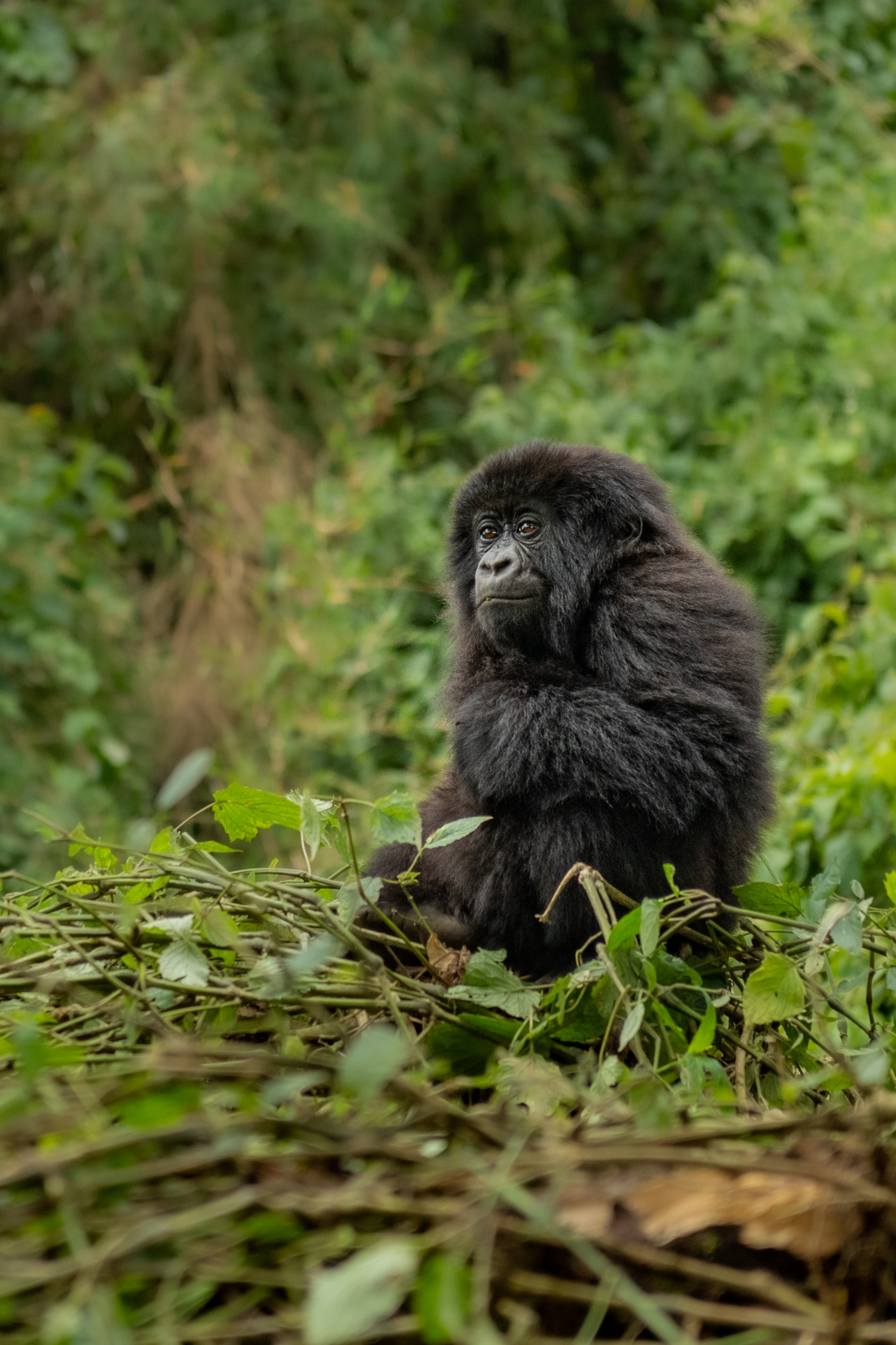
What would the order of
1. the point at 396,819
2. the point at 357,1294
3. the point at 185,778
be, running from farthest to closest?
the point at 396,819
the point at 185,778
the point at 357,1294

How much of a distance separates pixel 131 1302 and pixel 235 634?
5.28 m

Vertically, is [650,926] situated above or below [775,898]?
above

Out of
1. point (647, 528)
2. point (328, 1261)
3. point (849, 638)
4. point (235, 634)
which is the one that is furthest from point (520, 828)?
point (235, 634)

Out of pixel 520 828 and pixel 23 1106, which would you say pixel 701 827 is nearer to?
pixel 520 828

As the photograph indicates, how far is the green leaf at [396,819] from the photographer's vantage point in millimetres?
1899

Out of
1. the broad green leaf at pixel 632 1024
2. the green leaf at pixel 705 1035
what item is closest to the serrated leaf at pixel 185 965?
the broad green leaf at pixel 632 1024

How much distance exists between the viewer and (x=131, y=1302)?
3.66 ft

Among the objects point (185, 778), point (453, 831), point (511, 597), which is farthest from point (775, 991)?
point (511, 597)

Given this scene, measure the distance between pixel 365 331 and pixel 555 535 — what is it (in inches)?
162

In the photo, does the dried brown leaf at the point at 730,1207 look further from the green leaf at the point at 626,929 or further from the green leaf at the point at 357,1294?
the green leaf at the point at 626,929

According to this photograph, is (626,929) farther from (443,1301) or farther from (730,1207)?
(443,1301)

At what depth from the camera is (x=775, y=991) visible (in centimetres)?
176

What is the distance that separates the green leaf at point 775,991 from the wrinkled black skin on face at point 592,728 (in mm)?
661

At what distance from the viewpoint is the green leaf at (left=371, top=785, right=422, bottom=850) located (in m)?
1.90
